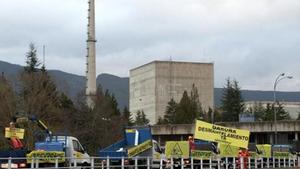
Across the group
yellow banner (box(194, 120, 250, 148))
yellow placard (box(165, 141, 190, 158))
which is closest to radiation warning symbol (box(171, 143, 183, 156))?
yellow placard (box(165, 141, 190, 158))

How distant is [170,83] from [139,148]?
482 feet

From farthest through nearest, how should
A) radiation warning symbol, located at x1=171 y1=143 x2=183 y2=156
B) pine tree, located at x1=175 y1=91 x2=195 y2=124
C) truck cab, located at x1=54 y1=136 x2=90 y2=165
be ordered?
pine tree, located at x1=175 y1=91 x2=195 y2=124 < radiation warning symbol, located at x1=171 y1=143 x2=183 y2=156 < truck cab, located at x1=54 y1=136 x2=90 y2=165

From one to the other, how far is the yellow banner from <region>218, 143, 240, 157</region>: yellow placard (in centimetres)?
317

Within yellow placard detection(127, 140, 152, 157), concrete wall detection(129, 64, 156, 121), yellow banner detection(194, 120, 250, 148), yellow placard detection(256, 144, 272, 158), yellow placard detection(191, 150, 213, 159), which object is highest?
concrete wall detection(129, 64, 156, 121)

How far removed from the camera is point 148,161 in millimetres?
31766

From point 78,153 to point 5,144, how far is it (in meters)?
22.5

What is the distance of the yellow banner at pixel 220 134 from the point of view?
34.5 metres

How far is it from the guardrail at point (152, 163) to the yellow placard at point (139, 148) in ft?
1.50

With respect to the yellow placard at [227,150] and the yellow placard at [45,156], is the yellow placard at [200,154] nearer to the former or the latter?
the yellow placard at [227,150]

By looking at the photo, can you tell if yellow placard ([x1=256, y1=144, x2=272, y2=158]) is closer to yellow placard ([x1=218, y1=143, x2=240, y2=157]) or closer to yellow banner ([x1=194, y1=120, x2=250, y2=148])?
yellow placard ([x1=218, y1=143, x2=240, y2=157])

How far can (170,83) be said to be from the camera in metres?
182

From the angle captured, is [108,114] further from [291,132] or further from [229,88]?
[229,88]

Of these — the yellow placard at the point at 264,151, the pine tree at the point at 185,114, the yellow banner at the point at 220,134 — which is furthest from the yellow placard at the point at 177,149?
the pine tree at the point at 185,114

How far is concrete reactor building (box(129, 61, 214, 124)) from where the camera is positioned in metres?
179
